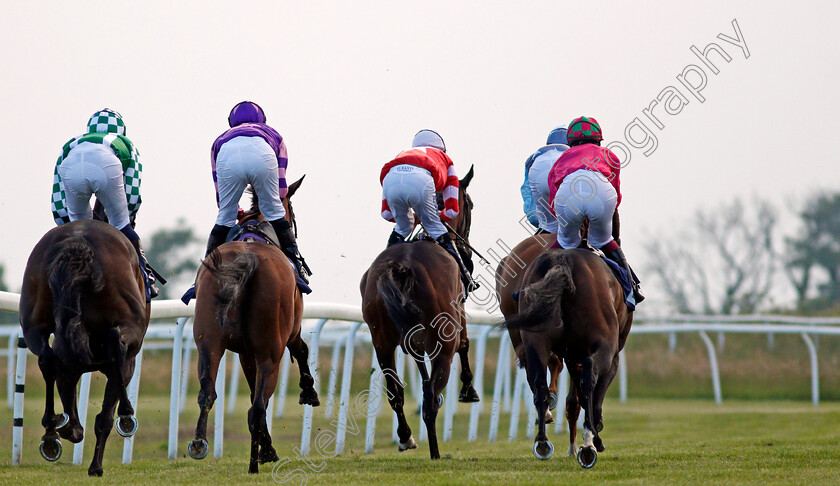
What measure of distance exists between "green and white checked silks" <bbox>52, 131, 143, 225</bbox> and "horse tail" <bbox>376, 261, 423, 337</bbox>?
5.47 ft

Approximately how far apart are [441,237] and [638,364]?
1148 centimetres

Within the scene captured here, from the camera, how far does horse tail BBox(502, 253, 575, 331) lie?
602 centimetres

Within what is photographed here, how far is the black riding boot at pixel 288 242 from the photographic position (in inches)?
271

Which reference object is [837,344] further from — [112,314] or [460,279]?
[112,314]

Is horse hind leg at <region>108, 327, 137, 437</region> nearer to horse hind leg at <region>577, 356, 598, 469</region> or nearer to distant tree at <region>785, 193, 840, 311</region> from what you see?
horse hind leg at <region>577, 356, 598, 469</region>

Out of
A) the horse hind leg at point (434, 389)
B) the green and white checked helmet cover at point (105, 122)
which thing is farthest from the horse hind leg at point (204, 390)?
the green and white checked helmet cover at point (105, 122)

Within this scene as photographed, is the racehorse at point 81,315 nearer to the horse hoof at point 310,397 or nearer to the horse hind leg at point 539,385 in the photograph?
the horse hoof at point 310,397

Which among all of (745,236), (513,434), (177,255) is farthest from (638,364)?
(177,255)

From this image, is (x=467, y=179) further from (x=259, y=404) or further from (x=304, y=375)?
(x=259, y=404)

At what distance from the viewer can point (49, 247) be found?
5816mm

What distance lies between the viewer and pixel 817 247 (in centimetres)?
4347

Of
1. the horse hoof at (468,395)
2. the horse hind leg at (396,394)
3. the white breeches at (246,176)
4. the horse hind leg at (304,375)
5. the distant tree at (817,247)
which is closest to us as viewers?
the white breeches at (246,176)

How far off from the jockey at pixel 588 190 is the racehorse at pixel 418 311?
0.84 metres

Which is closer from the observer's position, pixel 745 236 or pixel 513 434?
pixel 513 434
